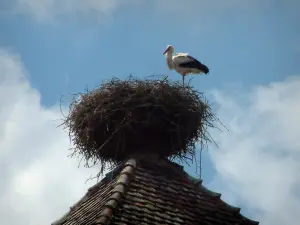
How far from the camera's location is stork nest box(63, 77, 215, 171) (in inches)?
402

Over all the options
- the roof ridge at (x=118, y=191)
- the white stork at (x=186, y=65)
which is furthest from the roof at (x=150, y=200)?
the white stork at (x=186, y=65)

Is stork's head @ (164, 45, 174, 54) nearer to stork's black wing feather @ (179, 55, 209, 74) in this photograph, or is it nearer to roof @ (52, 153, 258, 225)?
stork's black wing feather @ (179, 55, 209, 74)

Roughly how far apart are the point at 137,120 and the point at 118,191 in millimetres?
1917

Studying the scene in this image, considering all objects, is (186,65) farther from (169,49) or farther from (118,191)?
(118,191)

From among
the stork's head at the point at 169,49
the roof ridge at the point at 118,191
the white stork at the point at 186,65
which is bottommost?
the roof ridge at the point at 118,191

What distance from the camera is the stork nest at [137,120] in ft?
33.5

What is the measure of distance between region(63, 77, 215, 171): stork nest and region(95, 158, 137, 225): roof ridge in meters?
0.60

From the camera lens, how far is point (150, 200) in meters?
8.63

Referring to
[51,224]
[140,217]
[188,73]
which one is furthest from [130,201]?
[188,73]

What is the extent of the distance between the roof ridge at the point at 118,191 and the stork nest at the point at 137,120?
60 cm

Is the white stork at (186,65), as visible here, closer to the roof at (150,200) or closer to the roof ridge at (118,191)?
the roof at (150,200)

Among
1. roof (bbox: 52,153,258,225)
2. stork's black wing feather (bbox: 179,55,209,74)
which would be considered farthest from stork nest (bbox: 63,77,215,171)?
stork's black wing feather (bbox: 179,55,209,74)

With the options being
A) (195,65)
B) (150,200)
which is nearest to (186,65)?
(195,65)

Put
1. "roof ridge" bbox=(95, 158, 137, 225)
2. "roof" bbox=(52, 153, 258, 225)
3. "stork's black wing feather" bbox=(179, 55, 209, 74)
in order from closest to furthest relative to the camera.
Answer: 1. "roof ridge" bbox=(95, 158, 137, 225)
2. "roof" bbox=(52, 153, 258, 225)
3. "stork's black wing feather" bbox=(179, 55, 209, 74)
